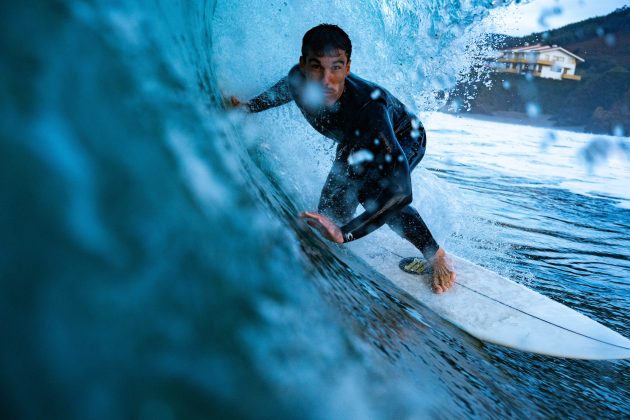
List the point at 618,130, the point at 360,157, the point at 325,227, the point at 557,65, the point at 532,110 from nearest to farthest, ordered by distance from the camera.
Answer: the point at 325,227, the point at 360,157, the point at 557,65, the point at 618,130, the point at 532,110

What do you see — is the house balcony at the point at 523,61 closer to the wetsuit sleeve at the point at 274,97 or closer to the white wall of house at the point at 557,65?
the white wall of house at the point at 557,65

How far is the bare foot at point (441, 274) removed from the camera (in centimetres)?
235

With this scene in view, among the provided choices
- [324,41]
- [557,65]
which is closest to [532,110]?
[557,65]

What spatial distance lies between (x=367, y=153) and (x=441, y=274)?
0.85 metres

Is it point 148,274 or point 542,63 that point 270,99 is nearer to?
point 148,274

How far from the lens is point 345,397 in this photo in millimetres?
695

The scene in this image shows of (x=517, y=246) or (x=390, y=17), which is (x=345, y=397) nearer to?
(x=517, y=246)

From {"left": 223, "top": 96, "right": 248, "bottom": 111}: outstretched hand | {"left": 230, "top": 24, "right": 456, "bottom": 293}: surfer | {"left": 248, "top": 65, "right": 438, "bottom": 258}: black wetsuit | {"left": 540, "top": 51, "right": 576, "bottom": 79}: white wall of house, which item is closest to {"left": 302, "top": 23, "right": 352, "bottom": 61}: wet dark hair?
{"left": 230, "top": 24, "right": 456, "bottom": 293}: surfer

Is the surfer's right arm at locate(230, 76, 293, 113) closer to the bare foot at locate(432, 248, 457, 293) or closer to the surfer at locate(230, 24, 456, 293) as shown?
the surfer at locate(230, 24, 456, 293)

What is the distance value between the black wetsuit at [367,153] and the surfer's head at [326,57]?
0.29 ft

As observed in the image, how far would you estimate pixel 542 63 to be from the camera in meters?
25.3

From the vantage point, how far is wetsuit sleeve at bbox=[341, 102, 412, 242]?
1.83 metres

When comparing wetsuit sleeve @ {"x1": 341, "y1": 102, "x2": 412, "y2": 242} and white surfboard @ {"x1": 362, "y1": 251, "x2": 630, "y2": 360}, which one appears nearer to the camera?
wetsuit sleeve @ {"x1": 341, "y1": 102, "x2": 412, "y2": 242}

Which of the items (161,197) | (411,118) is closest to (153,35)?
(161,197)
